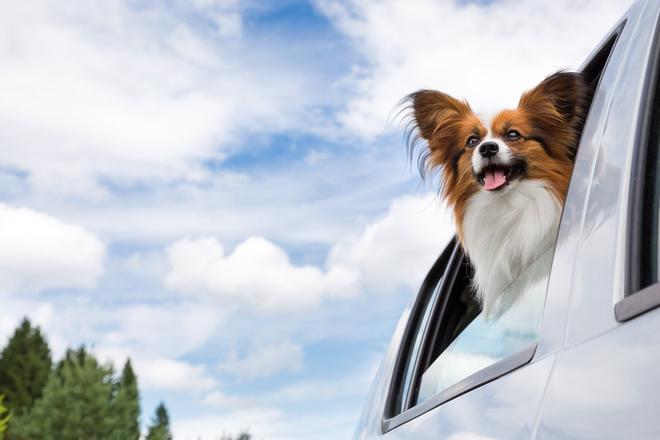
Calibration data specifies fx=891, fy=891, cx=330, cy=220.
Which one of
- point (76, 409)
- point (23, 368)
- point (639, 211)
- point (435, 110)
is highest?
point (23, 368)

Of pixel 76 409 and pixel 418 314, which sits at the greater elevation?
pixel 76 409

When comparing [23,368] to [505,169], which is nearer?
[505,169]

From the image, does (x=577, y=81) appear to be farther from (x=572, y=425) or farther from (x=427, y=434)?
(x=572, y=425)

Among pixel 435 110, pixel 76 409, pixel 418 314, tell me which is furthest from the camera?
pixel 76 409

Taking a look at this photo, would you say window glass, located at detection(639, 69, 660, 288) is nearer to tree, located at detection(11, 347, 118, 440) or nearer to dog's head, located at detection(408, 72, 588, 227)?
dog's head, located at detection(408, 72, 588, 227)

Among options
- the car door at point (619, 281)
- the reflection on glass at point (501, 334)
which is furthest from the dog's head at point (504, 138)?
the car door at point (619, 281)

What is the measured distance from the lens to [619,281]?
1.58m

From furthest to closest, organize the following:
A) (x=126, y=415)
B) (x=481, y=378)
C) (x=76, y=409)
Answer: (x=126, y=415) → (x=76, y=409) → (x=481, y=378)

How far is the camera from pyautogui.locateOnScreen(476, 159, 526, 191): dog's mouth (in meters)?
3.50

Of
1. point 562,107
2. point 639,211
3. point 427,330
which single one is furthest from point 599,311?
point 427,330

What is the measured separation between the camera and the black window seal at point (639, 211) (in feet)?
4.65

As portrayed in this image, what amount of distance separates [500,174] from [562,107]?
410 millimetres

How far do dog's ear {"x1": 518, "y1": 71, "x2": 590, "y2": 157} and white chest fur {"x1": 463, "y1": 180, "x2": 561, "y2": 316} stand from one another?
0.20m

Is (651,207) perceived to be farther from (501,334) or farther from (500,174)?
(500,174)
